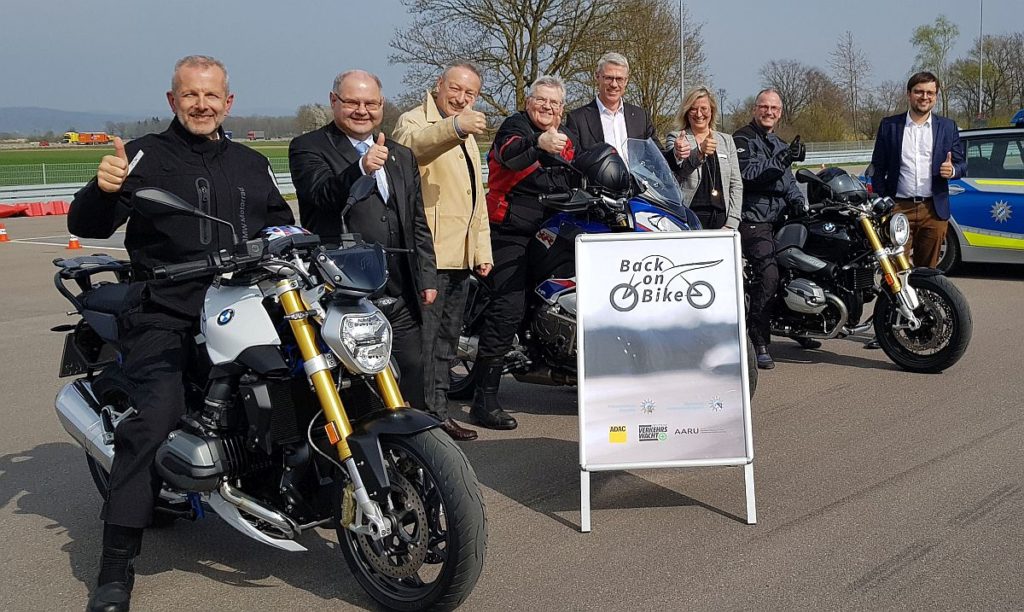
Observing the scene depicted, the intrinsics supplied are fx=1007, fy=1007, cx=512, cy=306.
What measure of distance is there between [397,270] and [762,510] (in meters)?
1.95

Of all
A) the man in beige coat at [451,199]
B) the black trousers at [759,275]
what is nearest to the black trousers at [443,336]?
the man in beige coat at [451,199]

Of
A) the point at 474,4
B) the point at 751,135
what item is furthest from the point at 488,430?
the point at 474,4

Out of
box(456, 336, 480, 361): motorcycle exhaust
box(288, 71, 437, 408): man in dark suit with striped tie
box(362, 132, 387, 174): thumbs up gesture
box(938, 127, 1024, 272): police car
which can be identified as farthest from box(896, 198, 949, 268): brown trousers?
box(362, 132, 387, 174): thumbs up gesture

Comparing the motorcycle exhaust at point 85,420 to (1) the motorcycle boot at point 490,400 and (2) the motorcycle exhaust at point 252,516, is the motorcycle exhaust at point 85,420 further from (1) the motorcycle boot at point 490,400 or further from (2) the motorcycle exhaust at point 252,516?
(1) the motorcycle boot at point 490,400

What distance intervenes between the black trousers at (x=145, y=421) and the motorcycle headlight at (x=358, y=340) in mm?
720

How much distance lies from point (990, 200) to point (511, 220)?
21.6 feet

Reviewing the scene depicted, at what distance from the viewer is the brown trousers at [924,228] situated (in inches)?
310

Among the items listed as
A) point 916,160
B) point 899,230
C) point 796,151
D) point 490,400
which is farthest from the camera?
point 916,160

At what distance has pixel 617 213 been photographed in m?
5.43

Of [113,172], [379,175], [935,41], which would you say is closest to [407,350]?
[379,175]

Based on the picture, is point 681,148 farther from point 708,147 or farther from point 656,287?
point 656,287

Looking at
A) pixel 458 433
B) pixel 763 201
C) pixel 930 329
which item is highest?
pixel 763 201

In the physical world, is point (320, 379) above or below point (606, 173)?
below

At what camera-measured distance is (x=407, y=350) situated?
4.53m
